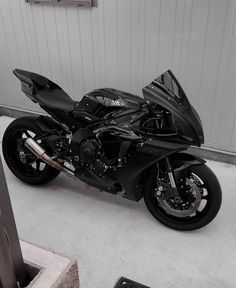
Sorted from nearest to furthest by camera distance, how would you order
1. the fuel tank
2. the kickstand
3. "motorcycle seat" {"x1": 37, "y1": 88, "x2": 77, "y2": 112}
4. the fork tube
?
the fork tube, the kickstand, the fuel tank, "motorcycle seat" {"x1": 37, "y1": 88, "x2": 77, "y2": 112}

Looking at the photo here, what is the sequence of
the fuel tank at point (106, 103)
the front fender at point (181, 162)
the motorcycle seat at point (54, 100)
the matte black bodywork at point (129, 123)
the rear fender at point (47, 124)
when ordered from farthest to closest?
1. the rear fender at point (47, 124)
2. the motorcycle seat at point (54, 100)
3. the fuel tank at point (106, 103)
4. the front fender at point (181, 162)
5. the matte black bodywork at point (129, 123)

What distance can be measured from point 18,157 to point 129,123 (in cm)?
113

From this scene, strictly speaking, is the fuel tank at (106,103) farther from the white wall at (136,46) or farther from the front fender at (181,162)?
the white wall at (136,46)

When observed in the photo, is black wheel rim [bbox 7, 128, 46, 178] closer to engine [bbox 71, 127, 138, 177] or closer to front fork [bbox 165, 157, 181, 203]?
engine [bbox 71, 127, 138, 177]

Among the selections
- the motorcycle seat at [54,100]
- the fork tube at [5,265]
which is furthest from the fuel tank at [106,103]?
the fork tube at [5,265]

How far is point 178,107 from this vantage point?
200cm

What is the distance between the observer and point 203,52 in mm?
2664

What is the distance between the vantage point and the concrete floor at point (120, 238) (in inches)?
80.7

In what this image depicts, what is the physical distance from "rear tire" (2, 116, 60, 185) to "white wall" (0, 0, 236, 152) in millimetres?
902

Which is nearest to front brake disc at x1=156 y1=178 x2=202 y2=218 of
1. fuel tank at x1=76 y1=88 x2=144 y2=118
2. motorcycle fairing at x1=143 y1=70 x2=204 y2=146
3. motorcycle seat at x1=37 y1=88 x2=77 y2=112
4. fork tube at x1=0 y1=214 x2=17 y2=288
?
motorcycle fairing at x1=143 y1=70 x2=204 y2=146

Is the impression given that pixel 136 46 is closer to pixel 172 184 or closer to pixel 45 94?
pixel 45 94

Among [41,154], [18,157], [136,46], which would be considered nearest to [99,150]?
[41,154]

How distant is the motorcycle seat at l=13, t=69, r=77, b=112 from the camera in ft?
7.94

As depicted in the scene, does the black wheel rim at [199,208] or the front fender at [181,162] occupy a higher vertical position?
the front fender at [181,162]
